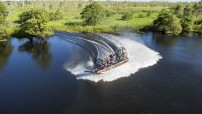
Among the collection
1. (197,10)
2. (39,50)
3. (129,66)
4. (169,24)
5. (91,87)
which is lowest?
(91,87)

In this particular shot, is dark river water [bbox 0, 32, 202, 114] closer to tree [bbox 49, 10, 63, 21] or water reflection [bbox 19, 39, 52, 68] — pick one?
water reflection [bbox 19, 39, 52, 68]

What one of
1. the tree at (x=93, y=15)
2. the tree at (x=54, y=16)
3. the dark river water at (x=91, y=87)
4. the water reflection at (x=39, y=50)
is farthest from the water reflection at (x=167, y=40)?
the tree at (x=54, y=16)

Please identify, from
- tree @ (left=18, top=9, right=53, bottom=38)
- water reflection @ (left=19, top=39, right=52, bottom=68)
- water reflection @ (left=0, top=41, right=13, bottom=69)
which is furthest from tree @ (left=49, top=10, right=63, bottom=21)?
water reflection @ (left=0, top=41, right=13, bottom=69)

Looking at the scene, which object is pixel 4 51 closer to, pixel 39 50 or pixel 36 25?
pixel 39 50

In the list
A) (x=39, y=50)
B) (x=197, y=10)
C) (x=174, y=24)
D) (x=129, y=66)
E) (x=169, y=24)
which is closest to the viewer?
(x=129, y=66)

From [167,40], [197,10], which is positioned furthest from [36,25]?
[197,10]

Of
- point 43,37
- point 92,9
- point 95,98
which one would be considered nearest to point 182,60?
point 95,98
